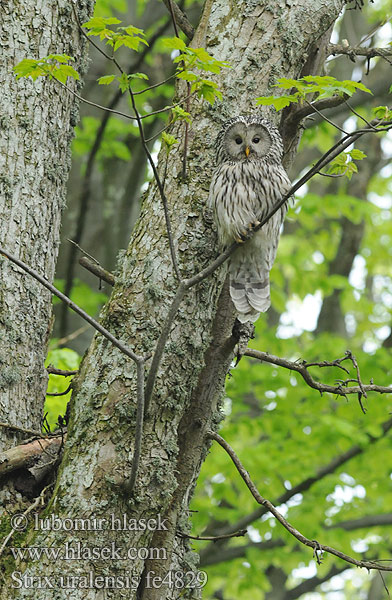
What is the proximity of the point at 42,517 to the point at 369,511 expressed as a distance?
23.2ft

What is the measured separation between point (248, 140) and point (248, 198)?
13.3 inches

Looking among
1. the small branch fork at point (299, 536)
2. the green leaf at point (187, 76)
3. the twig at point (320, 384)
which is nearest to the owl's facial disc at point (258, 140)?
the green leaf at point (187, 76)

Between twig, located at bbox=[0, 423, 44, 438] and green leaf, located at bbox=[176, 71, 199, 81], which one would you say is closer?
green leaf, located at bbox=[176, 71, 199, 81]

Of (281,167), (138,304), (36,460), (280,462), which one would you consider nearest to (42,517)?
(36,460)

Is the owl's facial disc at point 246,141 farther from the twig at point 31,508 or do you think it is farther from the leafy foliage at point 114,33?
the twig at point 31,508

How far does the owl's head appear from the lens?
335 cm

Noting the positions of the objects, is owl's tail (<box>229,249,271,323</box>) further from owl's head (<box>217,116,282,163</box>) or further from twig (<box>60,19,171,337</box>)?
twig (<box>60,19,171,337</box>)

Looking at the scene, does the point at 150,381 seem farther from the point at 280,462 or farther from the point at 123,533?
the point at 280,462

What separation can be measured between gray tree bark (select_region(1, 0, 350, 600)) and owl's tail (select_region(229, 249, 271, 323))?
12 cm

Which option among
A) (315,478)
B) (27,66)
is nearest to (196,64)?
(27,66)

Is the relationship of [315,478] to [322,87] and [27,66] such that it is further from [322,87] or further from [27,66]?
[27,66]

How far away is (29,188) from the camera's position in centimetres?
326

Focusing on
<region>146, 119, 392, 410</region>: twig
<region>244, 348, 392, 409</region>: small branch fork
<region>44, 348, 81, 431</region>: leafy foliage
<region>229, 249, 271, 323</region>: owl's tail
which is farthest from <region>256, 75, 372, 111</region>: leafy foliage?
<region>44, 348, 81, 431</region>: leafy foliage

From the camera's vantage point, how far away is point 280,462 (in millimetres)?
7680
